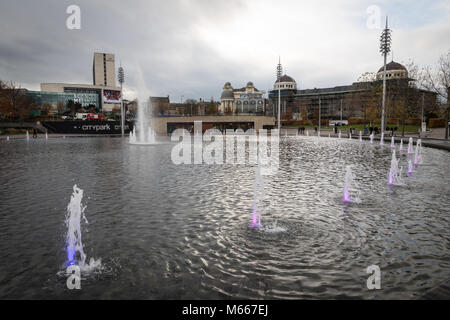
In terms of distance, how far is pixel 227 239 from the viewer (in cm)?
668

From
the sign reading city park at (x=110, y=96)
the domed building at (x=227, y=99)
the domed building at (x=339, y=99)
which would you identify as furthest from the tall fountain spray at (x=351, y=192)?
the domed building at (x=227, y=99)

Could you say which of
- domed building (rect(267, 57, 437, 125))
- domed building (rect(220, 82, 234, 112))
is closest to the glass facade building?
domed building (rect(220, 82, 234, 112))

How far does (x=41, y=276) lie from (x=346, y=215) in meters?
6.79

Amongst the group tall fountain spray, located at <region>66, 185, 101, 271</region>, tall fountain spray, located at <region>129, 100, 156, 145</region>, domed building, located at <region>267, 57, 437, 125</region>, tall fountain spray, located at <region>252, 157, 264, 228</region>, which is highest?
domed building, located at <region>267, 57, 437, 125</region>

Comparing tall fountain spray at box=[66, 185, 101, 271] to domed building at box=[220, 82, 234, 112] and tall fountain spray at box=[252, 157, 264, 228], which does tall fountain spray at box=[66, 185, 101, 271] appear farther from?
domed building at box=[220, 82, 234, 112]

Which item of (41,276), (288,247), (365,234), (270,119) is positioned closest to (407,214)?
(365,234)

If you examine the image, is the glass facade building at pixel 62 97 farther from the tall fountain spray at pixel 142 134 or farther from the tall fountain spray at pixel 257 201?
the tall fountain spray at pixel 257 201

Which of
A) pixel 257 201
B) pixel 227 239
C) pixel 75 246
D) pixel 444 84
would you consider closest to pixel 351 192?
pixel 257 201

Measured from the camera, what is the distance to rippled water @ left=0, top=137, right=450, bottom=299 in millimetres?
4801

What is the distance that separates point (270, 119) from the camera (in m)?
75.7

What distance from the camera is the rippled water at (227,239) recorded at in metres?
4.80

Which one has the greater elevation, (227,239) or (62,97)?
(62,97)

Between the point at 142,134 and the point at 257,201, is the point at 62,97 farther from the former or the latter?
the point at 257,201
